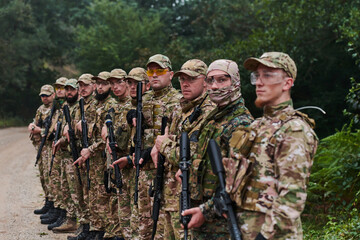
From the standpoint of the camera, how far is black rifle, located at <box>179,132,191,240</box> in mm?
3404

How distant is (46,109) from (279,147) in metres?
7.78

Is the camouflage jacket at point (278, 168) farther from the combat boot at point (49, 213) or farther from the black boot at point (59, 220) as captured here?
the combat boot at point (49, 213)

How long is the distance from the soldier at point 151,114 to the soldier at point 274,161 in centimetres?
239

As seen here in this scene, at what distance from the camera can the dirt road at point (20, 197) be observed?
25.5ft

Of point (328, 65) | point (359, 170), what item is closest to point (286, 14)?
point (328, 65)

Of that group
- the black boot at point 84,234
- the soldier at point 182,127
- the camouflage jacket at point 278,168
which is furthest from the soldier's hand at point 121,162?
the camouflage jacket at point 278,168

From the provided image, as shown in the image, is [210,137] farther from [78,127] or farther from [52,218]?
[52,218]

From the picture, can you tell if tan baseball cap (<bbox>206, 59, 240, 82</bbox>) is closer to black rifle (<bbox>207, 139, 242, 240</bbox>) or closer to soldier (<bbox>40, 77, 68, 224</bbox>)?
black rifle (<bbox>207, 139, 242, 240</bbox>)

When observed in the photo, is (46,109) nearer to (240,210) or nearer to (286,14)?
(240,210)

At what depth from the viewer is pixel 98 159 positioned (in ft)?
23.4

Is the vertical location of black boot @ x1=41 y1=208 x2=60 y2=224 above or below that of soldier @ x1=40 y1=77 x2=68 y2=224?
below

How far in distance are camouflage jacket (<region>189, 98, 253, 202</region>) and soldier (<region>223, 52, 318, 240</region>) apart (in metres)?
0.47

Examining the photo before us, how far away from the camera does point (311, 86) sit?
1705cm

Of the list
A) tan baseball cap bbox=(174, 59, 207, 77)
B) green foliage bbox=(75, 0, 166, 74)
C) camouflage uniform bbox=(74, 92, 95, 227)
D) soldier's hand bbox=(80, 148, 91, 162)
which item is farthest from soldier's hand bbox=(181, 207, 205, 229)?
green foliage bbox=(75, 0, 166, 74)
